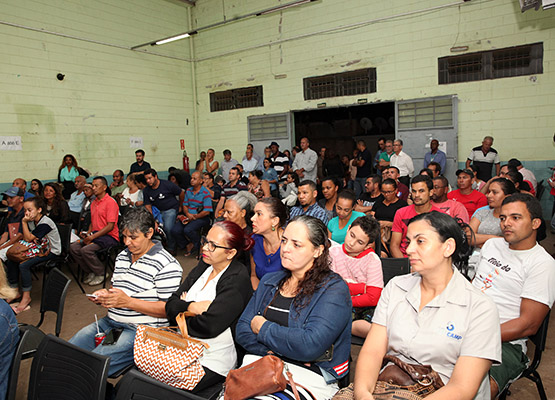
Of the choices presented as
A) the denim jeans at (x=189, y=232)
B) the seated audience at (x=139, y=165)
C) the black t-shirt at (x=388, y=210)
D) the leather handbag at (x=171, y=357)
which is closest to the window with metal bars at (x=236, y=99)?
the seated audience at (x=139, y=165)

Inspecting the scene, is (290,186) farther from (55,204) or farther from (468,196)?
(55,204)

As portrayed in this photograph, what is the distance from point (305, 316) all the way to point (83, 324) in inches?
115

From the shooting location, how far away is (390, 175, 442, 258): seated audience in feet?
12.3

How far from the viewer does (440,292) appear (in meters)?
1.68

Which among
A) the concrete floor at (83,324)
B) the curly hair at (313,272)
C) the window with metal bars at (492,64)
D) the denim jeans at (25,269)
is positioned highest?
the window with metal bars at (492,64)

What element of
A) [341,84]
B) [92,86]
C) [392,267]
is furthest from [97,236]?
[341,84]

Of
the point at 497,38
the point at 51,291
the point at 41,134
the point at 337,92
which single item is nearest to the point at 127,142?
the point at 41,134

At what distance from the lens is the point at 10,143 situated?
775 centimetres

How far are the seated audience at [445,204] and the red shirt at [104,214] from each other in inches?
152

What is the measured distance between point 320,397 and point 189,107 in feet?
34.3

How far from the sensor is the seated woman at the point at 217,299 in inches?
76.5

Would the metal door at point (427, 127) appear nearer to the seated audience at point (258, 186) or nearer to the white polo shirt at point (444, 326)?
the seated audience at point (258, 186)

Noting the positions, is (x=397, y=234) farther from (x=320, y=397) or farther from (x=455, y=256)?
(x=320, y=397)

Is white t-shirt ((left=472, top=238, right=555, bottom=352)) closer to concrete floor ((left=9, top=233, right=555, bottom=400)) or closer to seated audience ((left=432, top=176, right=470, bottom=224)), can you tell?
concrete floor ((left=9, top=233, right=555, bottom=400))
